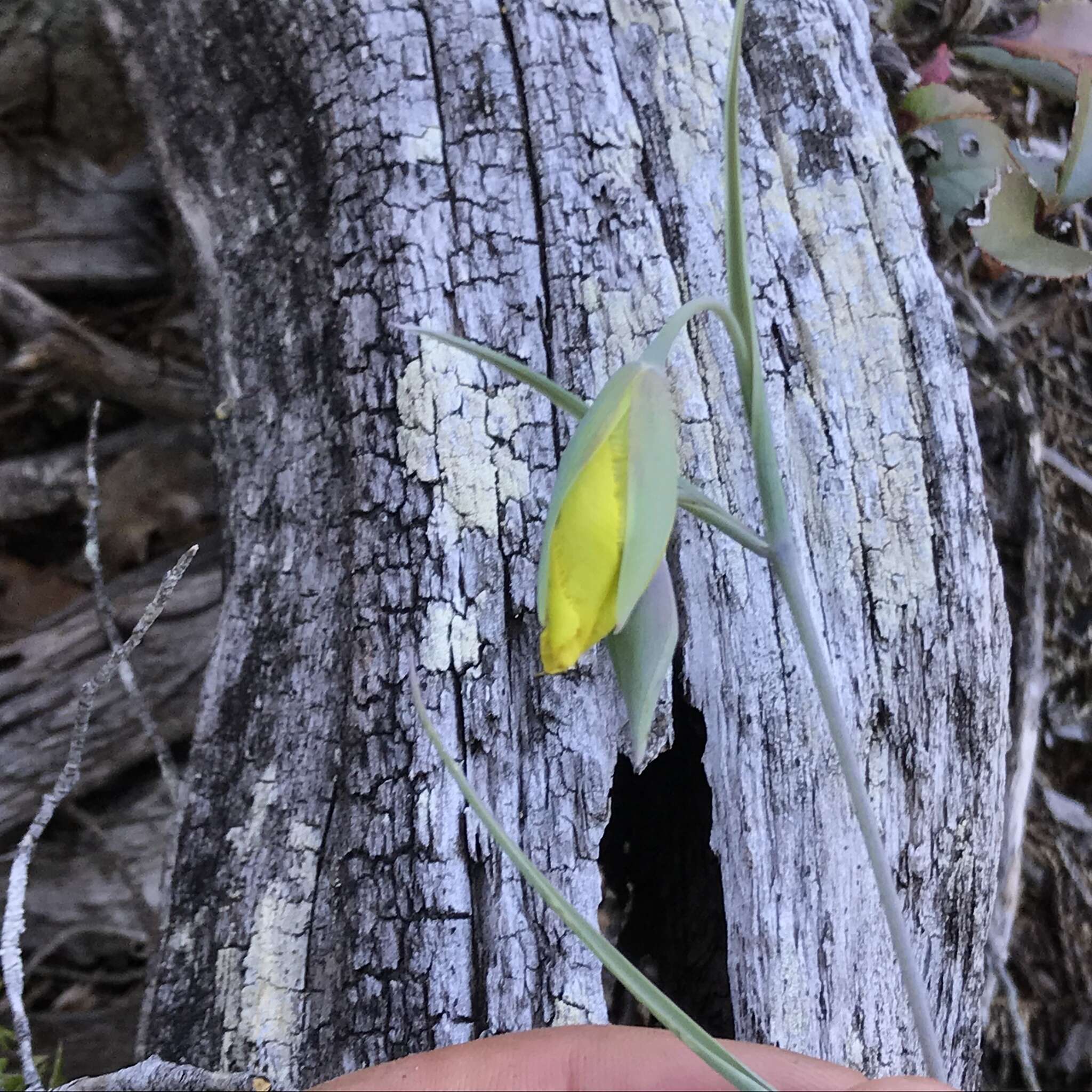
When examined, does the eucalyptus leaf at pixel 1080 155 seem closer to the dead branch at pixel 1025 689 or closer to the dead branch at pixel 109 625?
the dead branch at pixel 1025 689

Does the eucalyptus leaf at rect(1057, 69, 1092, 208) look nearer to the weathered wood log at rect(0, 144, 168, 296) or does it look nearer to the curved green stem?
the curved green stem

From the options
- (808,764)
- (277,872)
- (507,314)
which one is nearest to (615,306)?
(507,314)

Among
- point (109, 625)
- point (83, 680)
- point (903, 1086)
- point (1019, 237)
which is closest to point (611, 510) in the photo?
point (903, 1086)

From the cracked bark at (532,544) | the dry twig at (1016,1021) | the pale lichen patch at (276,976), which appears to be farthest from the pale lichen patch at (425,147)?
the dry twig at (1016,1021)

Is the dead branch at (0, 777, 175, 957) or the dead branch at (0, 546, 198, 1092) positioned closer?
the dead branch at (0, 546, 198, 1092)

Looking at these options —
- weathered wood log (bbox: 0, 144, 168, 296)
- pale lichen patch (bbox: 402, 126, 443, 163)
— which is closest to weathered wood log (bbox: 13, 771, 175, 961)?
weathered wood log (bbox: 0, 144, 168, 296)

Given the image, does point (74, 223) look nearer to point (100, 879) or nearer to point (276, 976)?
point (100, 879)
